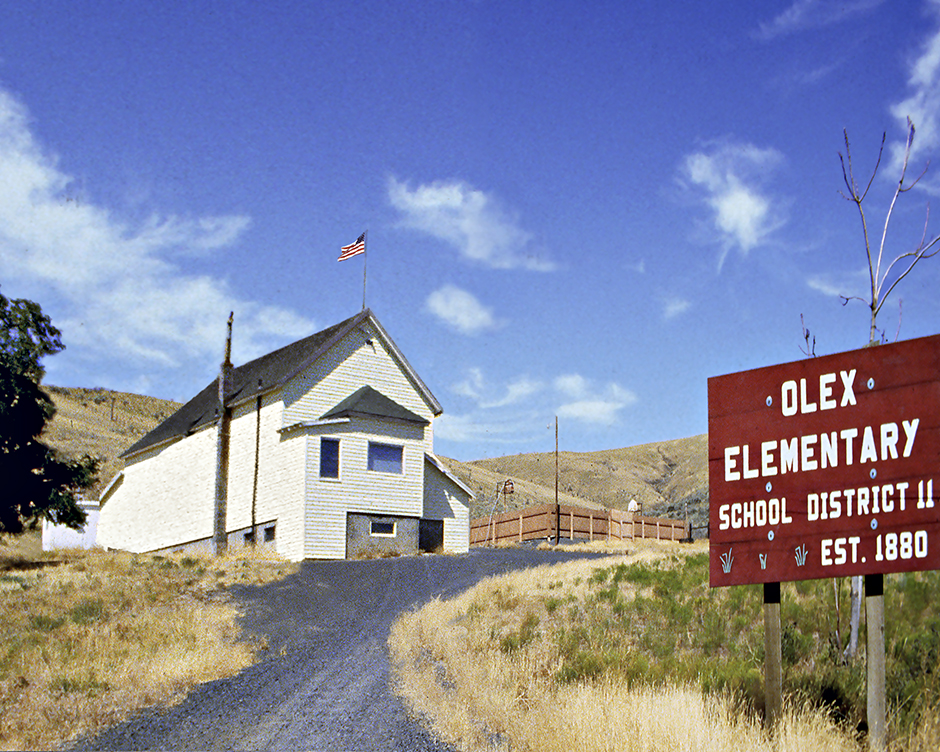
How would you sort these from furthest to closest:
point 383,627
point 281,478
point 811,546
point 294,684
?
1. point 281,478
2. point 383,627
3. point 294,684
4. point 811,546

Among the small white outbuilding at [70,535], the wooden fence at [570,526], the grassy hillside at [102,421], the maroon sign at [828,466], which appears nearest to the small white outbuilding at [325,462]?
the small white outbuilding at [70,535]

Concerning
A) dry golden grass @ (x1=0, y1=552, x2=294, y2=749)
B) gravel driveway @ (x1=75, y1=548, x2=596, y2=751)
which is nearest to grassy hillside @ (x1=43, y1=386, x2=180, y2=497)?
dry golden grass @ (x1=0, y1=552, x2=294, y2=749)

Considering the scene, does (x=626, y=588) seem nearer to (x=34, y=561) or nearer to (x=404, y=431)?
(x=404, y=431)

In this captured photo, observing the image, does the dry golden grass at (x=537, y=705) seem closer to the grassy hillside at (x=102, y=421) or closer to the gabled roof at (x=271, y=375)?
the gabled roof at (x=271, y=375)

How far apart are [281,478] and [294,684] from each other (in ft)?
66.3

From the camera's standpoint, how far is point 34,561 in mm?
33281

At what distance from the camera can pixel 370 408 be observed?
36.3m

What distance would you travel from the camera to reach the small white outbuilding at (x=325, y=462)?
1357 inches

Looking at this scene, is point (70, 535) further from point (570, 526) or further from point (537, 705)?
point (537, 705)

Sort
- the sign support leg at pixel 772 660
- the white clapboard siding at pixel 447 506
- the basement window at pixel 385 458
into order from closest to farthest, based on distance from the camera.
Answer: the sign support leg at pixel 772 660 → the basement window at pixel 385 458 → the white clapboard siding at pixel 447 506

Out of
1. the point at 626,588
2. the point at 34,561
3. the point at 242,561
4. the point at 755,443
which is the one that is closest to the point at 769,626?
the point at 755,443

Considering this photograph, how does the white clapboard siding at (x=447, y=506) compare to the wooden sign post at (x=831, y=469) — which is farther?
the white clapboard siding at (x=447, y=506)

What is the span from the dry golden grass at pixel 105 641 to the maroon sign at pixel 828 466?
349 inches

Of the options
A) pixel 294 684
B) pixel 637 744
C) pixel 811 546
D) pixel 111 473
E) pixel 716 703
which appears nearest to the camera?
pixel 637 744
